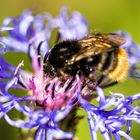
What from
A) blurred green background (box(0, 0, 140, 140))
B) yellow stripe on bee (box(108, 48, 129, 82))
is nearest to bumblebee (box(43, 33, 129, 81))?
yellow stripe on bee (box(108, 48, 129, 82))

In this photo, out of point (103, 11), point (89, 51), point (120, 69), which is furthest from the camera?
point (103, 11)

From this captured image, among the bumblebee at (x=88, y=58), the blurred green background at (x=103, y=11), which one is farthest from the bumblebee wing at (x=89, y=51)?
the blurred green background at (x=103, y=11)

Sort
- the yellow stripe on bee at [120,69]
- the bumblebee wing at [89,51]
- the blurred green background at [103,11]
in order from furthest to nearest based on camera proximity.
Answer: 1. the blurred green background at [103,11]
2. the yellow stripe on bee at [120,69]
3. the bumblebee wing at [89,51]

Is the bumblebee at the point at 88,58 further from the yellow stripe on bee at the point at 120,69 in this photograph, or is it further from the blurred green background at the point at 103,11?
the blurred green background at the point at 103,11

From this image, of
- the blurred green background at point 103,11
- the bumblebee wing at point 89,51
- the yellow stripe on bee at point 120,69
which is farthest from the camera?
the blurred green background at point 103,11

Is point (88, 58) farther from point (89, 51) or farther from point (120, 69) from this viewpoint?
point (120, 69)

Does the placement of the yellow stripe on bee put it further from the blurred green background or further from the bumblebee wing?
the blurred green background

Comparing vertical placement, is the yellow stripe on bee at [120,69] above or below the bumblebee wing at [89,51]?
below

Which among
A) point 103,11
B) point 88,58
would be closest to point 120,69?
point 88,58

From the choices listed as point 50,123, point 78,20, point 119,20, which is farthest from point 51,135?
point 119,20
